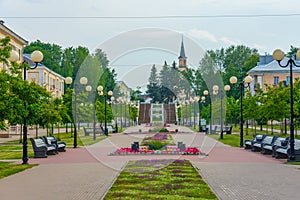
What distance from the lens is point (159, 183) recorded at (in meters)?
12.4

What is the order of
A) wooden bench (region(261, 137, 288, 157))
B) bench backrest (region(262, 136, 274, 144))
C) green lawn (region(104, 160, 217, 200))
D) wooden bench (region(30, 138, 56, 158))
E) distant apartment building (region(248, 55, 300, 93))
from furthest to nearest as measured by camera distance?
distant apartment building (region(248, 55, 300, 93)) → bench backrest (region(262, 136, 274, 144)) → wooden bench (region(30, 138, 56, 158)) → wooden bench (region(261, 137, 288, 157)) → green lawn (region(104, 160, 217, 200))

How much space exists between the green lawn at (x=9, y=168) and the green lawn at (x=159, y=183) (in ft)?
12.4

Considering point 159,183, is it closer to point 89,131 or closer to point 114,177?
point 114,177

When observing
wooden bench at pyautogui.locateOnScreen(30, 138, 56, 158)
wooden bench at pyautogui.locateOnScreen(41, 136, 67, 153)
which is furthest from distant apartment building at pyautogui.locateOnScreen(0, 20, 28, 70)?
wooden bench at pyautogui.locateOnScreen(30, 138, 56, 158)

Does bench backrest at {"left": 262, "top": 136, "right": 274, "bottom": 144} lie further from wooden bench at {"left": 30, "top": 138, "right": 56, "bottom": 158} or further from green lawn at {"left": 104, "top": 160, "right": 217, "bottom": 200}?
wooden bench at {"left": 30, "top": 138, "right": 56, "bottom": 158}

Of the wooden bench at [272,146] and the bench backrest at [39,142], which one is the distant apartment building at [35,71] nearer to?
the bench backrest at [39,142]

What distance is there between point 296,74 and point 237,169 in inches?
2179

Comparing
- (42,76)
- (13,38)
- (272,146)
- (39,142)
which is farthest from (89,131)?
(42,76)

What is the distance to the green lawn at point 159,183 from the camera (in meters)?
10.6

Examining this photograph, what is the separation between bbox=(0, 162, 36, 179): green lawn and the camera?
14.9 meters

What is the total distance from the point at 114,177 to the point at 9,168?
4.80m

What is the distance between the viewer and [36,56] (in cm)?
1858

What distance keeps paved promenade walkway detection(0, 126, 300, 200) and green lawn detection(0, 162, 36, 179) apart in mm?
409

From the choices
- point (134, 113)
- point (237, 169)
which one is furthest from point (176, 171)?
point (134, 113)
